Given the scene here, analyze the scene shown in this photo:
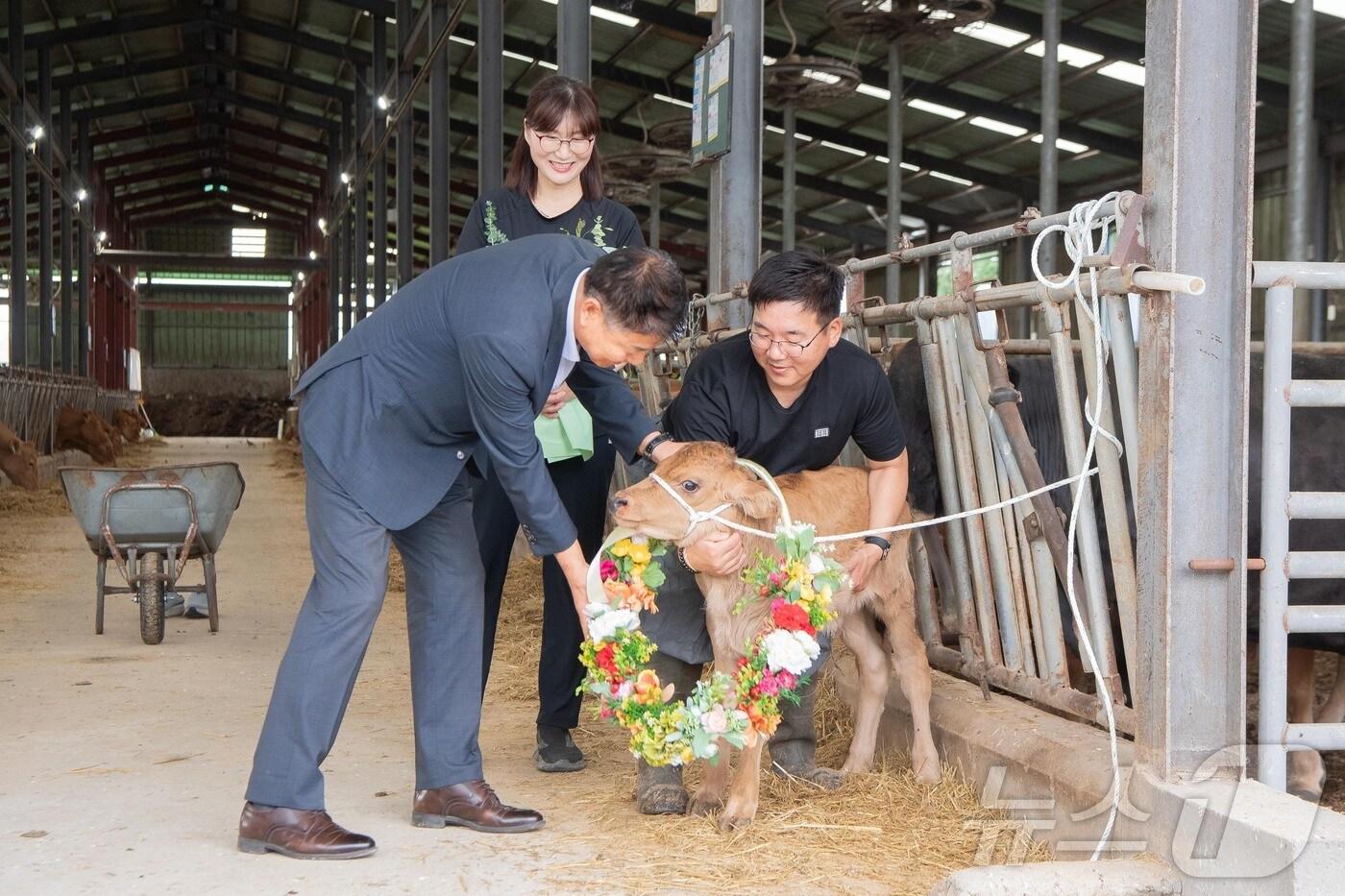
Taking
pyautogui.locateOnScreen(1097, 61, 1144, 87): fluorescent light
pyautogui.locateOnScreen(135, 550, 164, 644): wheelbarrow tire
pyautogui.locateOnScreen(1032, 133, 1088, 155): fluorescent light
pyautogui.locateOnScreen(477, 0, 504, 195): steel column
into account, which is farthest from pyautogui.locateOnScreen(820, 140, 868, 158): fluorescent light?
pyautogui.locateOnScreen(135, 550, 164, 644): wheelbarrow tire

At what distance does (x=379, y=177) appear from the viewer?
2173 cm

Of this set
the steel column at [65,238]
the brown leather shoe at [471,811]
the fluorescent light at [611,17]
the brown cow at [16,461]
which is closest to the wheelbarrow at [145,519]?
the brown leather shoe at [471,811]

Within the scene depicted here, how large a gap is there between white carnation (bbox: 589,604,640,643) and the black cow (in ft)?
5.34

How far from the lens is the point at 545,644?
4301 millimetres

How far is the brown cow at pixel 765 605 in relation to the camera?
10.8 feet

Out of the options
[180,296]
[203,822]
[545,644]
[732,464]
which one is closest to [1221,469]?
[732,464]

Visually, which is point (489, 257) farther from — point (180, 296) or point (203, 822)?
point (180, 296)

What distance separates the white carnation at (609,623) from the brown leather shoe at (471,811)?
2.25 feet

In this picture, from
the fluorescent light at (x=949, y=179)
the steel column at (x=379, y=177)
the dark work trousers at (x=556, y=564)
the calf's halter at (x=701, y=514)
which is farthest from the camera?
the fluorescent light at (x=949, y=179)

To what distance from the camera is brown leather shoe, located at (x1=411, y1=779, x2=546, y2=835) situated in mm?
3518

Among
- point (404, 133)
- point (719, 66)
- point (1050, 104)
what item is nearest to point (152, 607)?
point (719, 66)

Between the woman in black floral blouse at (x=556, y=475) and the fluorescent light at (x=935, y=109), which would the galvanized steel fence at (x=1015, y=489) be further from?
the fluorescent light at (x=935, y=109)

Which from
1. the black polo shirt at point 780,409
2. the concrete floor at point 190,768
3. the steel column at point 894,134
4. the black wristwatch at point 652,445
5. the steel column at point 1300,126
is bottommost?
the concrete floor at point 190,768

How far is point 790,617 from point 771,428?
762 mm
